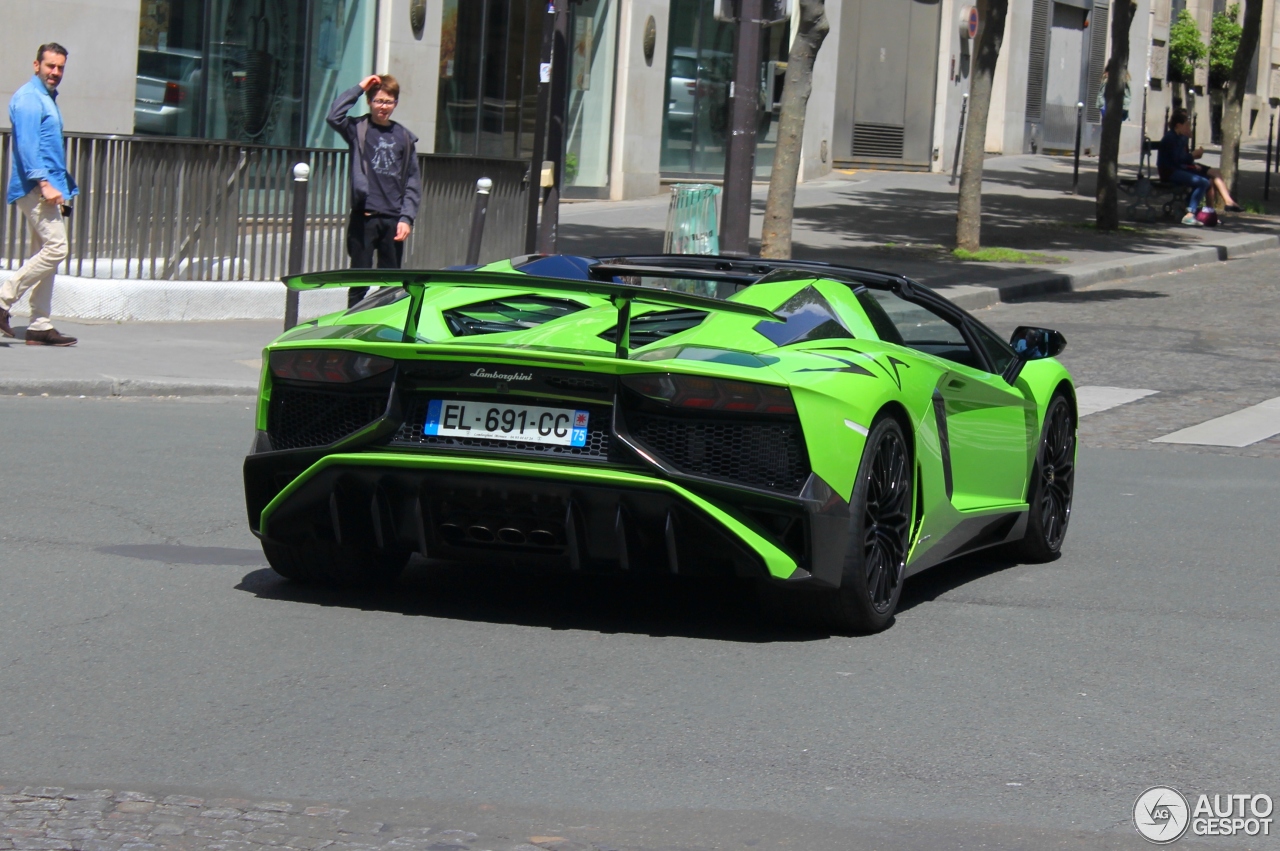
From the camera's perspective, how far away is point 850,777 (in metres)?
4.57

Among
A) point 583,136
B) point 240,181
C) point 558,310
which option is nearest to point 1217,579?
point 558,310

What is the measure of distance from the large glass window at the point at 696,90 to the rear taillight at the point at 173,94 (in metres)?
11.0

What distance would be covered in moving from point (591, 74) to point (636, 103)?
86cm

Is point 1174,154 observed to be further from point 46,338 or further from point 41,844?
point 41,844

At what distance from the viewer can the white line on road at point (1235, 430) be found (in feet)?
37.9

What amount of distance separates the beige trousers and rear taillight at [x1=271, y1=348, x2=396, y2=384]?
23.0ft

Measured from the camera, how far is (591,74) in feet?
96.0

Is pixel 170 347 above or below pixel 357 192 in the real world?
below

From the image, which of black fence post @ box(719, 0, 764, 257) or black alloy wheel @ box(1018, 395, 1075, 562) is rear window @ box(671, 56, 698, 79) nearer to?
black fence post @ box(719, 0, 764, 257)

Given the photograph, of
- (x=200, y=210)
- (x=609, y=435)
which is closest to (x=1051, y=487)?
(x=609, y=435)

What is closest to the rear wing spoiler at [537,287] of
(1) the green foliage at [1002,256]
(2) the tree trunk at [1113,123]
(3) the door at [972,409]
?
(3) the door at [972,409]

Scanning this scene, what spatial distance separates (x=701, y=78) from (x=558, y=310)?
84.4 feet

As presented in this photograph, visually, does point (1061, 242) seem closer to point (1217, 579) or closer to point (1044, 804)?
point (1217, 579)

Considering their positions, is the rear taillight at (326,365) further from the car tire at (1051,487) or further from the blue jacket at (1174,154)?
the blue jacket at (1174,154)
